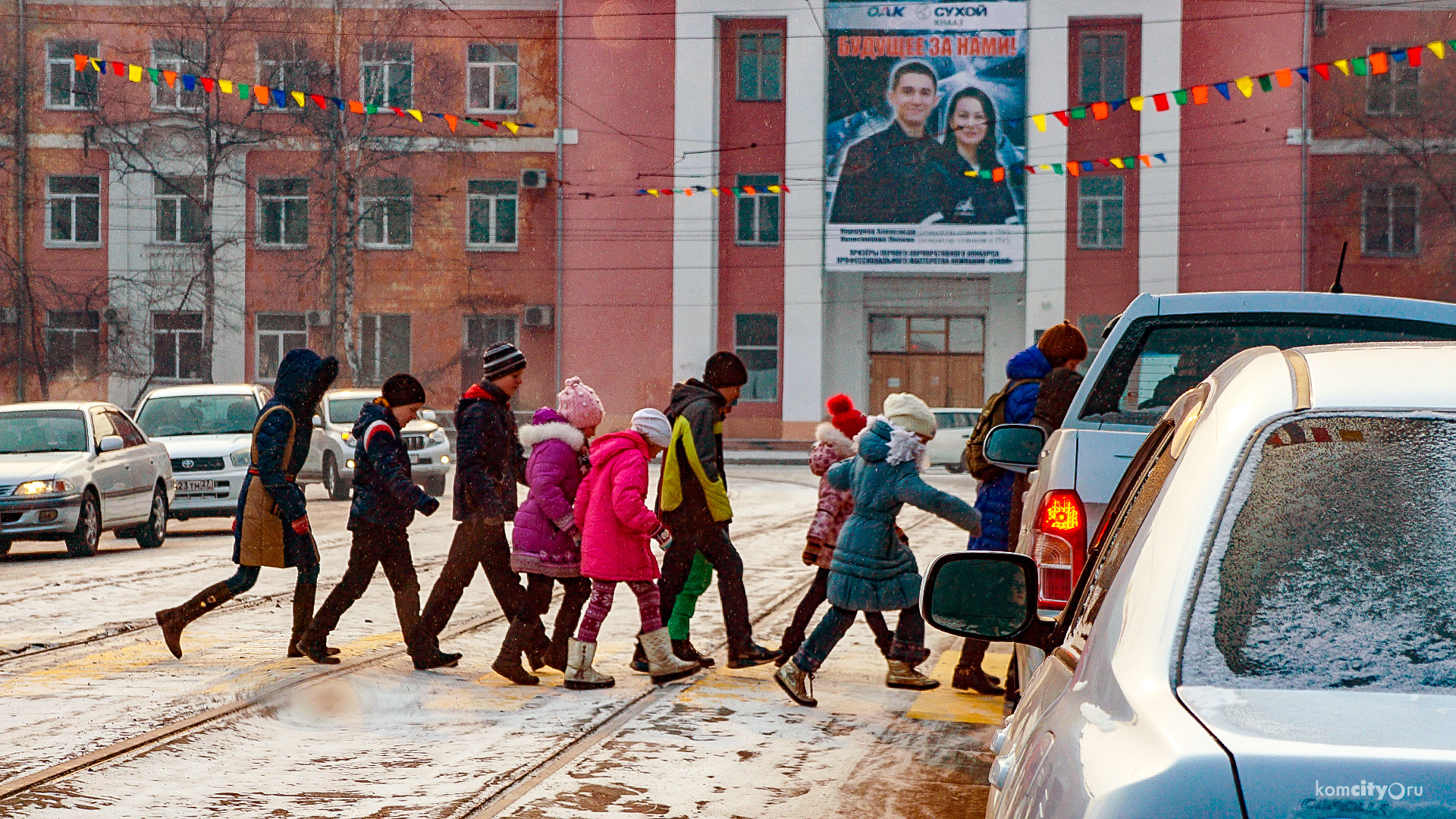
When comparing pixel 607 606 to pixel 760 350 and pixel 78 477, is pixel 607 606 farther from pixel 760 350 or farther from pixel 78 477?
pixel 760 350

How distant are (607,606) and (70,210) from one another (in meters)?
37.8

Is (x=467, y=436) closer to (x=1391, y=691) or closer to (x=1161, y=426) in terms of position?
(x=1161, y=426)

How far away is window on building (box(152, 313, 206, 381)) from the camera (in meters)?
41.0

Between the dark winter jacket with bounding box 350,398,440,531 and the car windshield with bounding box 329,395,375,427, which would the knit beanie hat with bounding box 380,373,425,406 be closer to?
the dark winter jacket with bounding box 350,398,440,531

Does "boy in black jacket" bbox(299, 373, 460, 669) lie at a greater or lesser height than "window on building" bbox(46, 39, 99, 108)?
lesser

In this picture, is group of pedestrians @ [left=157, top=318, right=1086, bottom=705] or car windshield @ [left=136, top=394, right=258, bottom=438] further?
car windshield @ [left=136, top=394, right=258, bottom=438]

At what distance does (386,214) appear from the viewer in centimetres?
4022

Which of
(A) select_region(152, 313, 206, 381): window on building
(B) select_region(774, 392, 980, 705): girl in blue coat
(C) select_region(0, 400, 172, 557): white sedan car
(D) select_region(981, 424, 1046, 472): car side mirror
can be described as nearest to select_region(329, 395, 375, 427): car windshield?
(C) select_region(0, 400, 172, 557): white sedan car

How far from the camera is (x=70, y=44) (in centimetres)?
4053

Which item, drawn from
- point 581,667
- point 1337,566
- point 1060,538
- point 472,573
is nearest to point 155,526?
point 472,573

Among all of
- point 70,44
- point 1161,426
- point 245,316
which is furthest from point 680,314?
point 1161,426

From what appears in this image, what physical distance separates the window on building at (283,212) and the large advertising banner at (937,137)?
1396 centimetres

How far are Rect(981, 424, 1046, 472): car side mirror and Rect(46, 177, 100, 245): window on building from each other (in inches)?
1533

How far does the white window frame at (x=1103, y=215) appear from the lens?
3825 centimetres
